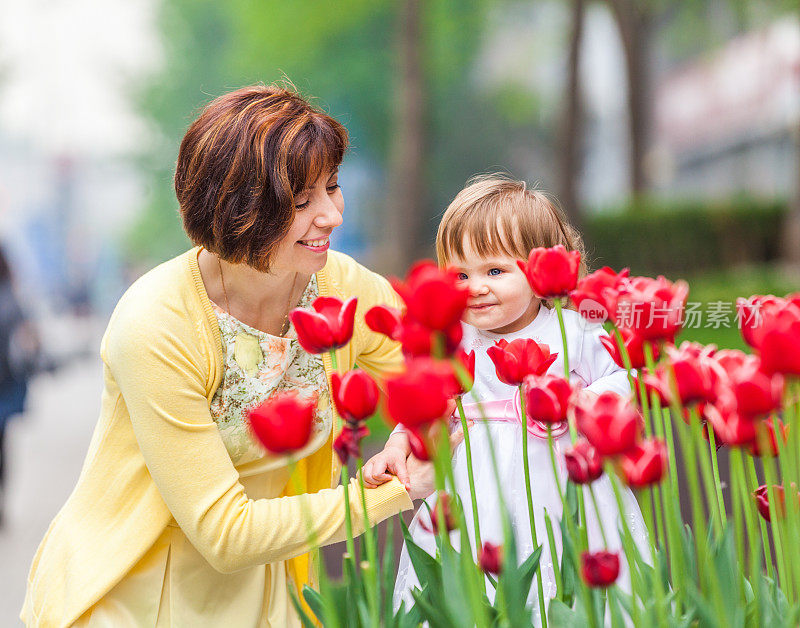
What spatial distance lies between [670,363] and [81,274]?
69.3 feet

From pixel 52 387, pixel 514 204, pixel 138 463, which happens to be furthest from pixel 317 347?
pixel 52 387

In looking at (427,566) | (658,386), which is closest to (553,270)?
(658,386)

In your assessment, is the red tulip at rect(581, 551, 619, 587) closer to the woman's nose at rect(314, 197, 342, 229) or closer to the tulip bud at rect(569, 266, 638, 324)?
the tulip bud at rect(569, 266, 638, 324)

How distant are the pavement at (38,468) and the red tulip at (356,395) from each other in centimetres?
319

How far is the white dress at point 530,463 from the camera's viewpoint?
6.37ft

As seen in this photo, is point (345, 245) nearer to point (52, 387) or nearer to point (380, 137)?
point (380, 137)

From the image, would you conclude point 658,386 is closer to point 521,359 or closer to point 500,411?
point 521,359

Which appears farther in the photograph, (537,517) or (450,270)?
(537,517)

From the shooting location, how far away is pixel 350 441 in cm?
127

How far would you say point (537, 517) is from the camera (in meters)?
2.04

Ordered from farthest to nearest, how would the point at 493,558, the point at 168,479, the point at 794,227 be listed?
the point at 794,227 → the point at 168,479 → the point at 493,558

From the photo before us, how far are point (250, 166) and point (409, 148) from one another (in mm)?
10694

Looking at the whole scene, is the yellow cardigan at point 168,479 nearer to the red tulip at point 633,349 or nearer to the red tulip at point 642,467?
the red tulip at point 633,349

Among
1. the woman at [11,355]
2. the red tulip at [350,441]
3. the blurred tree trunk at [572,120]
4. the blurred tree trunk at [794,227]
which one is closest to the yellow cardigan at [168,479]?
the red tulip at [350,441]
